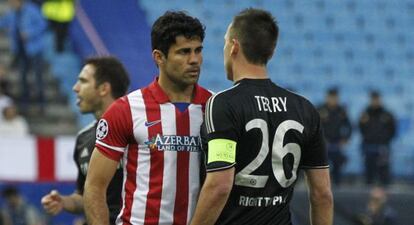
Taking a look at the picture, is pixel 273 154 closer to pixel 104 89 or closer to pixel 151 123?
pixel 151 123

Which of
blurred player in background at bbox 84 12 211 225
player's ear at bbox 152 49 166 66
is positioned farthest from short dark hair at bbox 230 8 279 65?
player's ear at bbox 152 49 166 66

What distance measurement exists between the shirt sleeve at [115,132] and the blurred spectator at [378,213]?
6.93m

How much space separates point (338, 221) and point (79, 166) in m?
5.63

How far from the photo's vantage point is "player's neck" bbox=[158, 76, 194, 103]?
193 inches

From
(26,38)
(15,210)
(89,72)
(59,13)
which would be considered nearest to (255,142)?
(89,72)

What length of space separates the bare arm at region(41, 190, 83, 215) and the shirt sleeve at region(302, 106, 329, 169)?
5.30 feet

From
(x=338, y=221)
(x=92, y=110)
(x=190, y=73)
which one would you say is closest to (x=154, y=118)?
(x=190, y=73)

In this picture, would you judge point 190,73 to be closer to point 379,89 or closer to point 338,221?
point 338,221

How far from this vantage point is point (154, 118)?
15.9 feet

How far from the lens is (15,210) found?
11383 millimetres

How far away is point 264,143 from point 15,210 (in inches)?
284

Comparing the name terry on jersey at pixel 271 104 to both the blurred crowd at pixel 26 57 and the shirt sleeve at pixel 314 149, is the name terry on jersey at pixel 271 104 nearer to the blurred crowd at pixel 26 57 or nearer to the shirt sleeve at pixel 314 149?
the shirt sleeve at pixel 314 149

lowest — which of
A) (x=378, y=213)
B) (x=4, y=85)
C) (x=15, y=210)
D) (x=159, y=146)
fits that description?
(x=378, y=213)

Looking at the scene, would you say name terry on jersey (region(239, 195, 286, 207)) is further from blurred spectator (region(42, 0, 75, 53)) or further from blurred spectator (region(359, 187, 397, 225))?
blurred spectator (region(42, 0, 75, 53))
